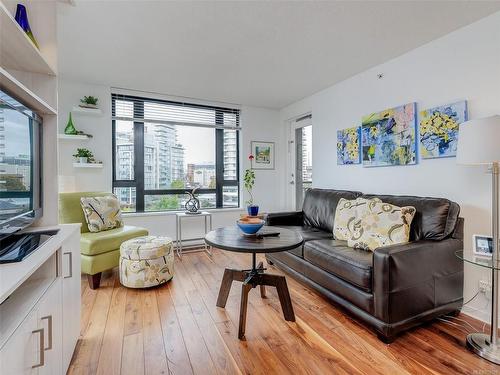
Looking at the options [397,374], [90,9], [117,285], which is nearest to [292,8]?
[90,9]

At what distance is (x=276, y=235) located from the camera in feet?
6.94

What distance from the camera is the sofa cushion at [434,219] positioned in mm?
1968

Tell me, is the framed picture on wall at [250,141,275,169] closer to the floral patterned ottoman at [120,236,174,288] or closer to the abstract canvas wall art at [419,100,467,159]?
the floral patterned ottoman at [120,236,174,288]

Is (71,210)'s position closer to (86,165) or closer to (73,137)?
(86,165)

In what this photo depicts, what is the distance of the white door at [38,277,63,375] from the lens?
3.48 ft

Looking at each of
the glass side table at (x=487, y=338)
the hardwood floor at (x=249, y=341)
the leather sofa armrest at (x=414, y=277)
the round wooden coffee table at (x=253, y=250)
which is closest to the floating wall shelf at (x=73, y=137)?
the hardwood floor at (x=249, y=341)

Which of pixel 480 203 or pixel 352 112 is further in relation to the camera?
pixel 352 112

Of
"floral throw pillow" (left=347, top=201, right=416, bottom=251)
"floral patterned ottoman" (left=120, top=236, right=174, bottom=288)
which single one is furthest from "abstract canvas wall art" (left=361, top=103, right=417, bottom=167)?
"floral patterned ottoman" (left=120, top=236, right=174, bottom=288)

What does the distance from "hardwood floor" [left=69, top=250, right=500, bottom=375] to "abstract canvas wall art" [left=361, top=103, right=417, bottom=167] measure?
57.5 inches

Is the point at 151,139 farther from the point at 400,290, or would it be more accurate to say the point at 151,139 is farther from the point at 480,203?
the point at 480,203

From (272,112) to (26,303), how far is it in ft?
14.0

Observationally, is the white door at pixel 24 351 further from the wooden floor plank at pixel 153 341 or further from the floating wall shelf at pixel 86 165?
the floating wall shelf at pixel 86 165

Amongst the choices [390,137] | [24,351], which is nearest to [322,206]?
[390,137]

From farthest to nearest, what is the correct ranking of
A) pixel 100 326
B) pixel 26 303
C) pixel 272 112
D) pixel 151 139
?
pixel 272 112 < pixel 151 139 < pixel 100 326 < pixel 26 303
